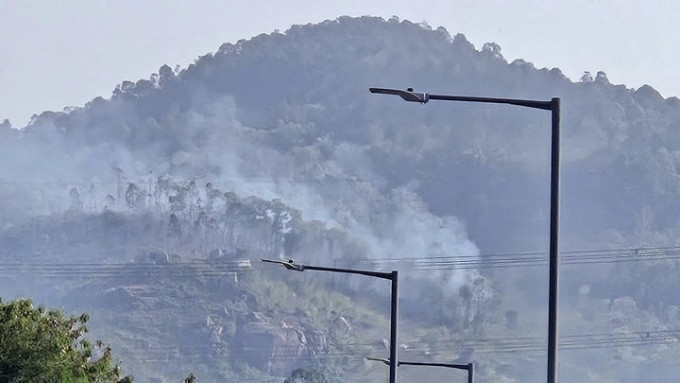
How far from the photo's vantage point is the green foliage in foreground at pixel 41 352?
180ft

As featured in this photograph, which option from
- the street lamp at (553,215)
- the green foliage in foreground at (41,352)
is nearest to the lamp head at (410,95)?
the street lamp at (553,215)

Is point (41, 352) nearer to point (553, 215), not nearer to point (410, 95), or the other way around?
point (410, 95)

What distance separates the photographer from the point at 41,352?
5597cm

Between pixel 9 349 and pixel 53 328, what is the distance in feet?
9.22

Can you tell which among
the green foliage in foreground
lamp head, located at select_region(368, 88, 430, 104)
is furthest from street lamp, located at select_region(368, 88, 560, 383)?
the green foliage in foreground

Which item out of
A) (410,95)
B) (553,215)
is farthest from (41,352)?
(553,215)

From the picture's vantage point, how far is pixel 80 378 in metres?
55.7

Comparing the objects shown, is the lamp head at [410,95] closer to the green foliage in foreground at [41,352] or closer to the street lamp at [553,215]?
the street lamp at [553,215]

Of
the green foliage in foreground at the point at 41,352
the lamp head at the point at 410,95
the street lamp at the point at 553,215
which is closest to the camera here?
the lamp head at the point at 410,95

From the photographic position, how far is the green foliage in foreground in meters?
54.7

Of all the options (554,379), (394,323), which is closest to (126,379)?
(394,323)

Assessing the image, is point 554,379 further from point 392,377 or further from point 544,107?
point 392,377

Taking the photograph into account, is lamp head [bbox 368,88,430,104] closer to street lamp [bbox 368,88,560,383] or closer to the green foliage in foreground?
street lamp [bbox 368,88,560,383]

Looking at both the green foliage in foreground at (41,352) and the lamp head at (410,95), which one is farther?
the green foliage in foreground at (41,352)
